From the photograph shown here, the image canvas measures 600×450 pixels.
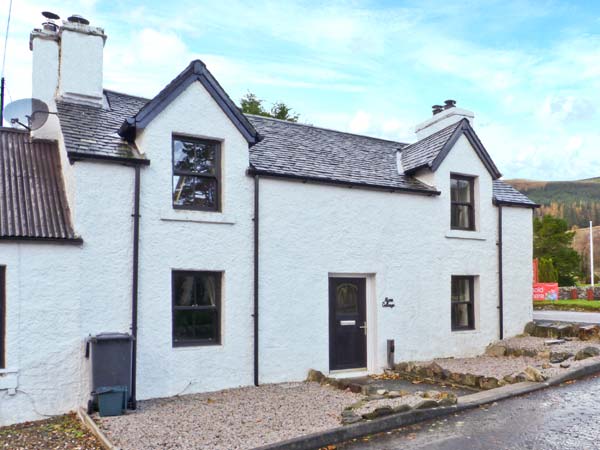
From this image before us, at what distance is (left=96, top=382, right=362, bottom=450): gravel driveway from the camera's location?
23.3 feet

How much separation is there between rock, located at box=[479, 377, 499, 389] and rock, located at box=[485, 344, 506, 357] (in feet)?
12.0

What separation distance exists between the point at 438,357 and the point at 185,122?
28.1 feet

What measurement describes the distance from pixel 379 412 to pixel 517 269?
9.17m

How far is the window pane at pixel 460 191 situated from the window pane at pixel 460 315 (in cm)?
295

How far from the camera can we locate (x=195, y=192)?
35.3ft

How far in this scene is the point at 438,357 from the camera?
44.3 feet

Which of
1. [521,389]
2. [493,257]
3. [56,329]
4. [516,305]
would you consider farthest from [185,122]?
[516,305]

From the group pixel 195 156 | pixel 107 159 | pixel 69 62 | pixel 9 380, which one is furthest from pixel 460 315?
pixel 69 62

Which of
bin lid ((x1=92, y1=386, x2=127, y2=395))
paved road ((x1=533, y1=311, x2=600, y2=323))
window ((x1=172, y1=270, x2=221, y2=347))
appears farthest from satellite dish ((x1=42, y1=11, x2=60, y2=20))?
paved road ((x1=533, y1=311, x2=600, y2=323))

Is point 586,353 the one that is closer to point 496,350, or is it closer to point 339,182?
point 496,350

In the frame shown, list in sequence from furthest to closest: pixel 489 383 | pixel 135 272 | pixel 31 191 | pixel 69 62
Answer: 1. pixel 69 62
2. pixel 489 383
3. pixel 31 191
4. pixel 135 272

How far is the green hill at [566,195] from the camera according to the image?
128 meters

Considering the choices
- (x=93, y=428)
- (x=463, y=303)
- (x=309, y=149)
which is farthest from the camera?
(x=463, y=303)

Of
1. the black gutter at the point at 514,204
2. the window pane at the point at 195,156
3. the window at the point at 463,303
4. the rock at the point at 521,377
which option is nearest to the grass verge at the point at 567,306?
the black gutter at the point at 514,204
